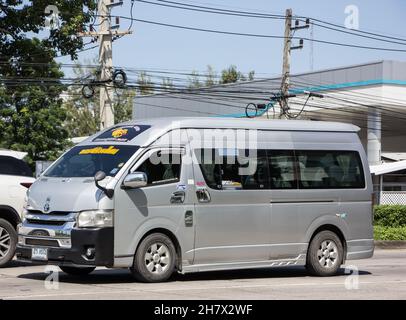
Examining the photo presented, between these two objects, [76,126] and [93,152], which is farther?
[76,126]

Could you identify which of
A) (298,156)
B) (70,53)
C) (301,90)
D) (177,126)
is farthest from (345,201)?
(301,90)

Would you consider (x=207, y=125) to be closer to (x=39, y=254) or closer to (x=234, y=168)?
(x=234, y=168)

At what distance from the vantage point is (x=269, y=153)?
1420 cm

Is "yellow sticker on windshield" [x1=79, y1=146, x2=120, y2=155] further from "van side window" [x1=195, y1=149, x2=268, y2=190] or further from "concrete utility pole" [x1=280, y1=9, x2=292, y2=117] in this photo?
"concrete utility pole" [x1=280, y1=9, x2=292, y2=117]

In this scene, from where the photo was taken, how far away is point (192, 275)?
14.3m

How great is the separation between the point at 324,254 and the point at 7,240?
5.70 m

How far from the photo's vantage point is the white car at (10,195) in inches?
601

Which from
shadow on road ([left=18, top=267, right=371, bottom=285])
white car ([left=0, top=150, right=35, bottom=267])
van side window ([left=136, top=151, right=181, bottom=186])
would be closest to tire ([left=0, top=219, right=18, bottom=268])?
white car ([left=0, top=150, right=35, bottom=267])

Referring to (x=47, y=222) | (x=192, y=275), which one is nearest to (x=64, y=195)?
(x=47, y=222)

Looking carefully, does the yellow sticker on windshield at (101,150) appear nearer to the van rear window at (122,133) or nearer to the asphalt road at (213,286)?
the van rear window at (122,133)

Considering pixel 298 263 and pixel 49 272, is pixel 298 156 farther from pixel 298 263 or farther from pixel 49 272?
pixel 49 272

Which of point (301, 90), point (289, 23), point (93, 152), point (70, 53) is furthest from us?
point (301, 90)
